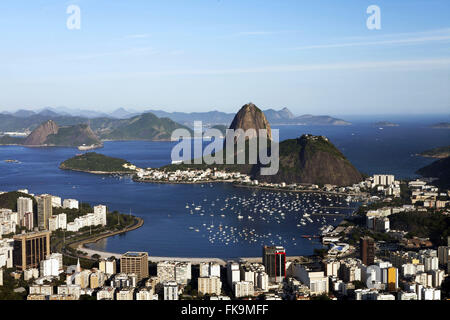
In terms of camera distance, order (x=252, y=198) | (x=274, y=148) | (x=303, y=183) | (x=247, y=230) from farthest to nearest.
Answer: (x=274, y=148), (x=303, y=183), (x=252, y=198), (x=247, y=230)

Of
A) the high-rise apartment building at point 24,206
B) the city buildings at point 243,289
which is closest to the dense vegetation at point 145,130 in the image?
the high-rise apartment building at point 24,206

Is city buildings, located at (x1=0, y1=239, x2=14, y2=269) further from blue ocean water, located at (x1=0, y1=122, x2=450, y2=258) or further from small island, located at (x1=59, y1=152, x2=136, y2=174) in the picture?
small island, located at (x1=59, y1=152, x2=136, y2=174)

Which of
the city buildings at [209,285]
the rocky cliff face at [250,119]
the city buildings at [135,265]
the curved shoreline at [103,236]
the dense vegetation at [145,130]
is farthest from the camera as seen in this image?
the dense vegetation at [145,130]

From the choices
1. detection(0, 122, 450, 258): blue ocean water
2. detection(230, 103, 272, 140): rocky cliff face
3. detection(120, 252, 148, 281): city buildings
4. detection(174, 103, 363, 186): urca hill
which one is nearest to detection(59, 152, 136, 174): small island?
detection(0, 122, 450, 258): blue ocean water

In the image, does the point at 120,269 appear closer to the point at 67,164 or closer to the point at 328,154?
the point at 328,154

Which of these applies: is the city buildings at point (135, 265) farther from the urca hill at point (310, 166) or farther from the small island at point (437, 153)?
the small island at point (437, 153)
